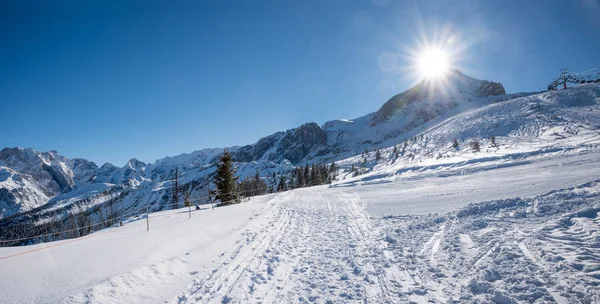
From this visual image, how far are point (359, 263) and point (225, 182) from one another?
2314cm

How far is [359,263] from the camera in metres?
6.54

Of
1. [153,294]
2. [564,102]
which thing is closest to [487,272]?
[153,294]

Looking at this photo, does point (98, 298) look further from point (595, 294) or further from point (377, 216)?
point (377, 216)

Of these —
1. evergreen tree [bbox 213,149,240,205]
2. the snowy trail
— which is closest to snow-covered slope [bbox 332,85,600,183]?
evergreen tree [bbox 213,149,240,205]

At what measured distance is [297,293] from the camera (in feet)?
17.3

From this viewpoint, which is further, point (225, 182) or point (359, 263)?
point (225, 182)

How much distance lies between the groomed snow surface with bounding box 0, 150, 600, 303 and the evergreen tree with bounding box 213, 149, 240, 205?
16.1m

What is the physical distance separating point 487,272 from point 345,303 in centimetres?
324

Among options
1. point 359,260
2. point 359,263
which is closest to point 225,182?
point 359,260

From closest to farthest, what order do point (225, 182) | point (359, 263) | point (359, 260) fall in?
point (359, 263), point (359, 260), point (225, 182)

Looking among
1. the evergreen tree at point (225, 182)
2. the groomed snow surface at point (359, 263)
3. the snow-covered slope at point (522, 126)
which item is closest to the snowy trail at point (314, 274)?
the groomed snow surface at point (359, 263)

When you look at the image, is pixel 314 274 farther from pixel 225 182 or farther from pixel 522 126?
pixel 522 126

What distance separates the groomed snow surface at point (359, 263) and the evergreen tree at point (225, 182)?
16.1 m

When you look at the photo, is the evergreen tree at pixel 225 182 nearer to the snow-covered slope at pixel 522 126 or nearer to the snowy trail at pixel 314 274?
the snowy trail at pixel 314 274
